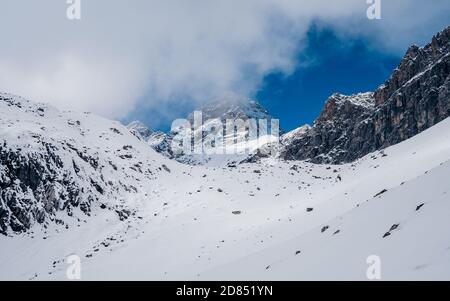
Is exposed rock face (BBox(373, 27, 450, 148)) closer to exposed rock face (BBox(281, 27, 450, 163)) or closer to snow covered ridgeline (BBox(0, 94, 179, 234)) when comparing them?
exposed rock face (BBox(281, 27, 450, 163))

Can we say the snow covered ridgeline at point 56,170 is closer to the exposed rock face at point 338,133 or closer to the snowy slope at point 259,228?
the snowy slope at point 259,228

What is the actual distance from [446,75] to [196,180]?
76925 mm

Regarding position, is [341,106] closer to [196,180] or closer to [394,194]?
[196,180]

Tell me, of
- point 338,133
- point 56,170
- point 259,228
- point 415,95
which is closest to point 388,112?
point 415,95

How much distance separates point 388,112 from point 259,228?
335ft

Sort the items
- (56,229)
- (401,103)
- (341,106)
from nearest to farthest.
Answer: (56,229) < (401,103) < (341,106)

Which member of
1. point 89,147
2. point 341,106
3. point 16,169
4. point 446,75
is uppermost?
point 341,106

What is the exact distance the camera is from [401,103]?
118 metres

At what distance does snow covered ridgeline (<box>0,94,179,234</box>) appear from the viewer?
44.2 meters

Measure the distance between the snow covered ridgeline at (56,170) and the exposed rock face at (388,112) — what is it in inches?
2935

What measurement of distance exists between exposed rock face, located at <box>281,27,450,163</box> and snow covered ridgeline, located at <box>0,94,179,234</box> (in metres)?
74.5

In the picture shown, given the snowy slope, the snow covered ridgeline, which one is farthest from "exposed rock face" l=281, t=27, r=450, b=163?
the snow covered ridgeline

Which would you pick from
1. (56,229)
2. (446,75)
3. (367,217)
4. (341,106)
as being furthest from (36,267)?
(341,106)

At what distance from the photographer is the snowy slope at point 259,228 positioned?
13744mm
